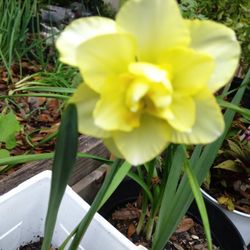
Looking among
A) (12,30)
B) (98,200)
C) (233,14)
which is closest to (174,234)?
(98,200)

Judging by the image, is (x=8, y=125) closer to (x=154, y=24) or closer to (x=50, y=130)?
(x=50, y=130)

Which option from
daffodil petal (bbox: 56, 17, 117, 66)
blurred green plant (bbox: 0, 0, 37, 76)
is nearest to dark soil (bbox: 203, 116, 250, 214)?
blurred green plant (bbox: 0, 0, 37, 76)

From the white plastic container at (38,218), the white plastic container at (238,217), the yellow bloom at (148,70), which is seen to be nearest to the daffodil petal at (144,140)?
the yellow bloom at (148,70)

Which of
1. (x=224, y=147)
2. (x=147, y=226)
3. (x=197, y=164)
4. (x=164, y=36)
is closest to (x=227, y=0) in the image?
(x=224, y=147)

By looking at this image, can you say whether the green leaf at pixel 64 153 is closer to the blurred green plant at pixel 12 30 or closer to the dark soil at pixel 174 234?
the dark soil at pixel 174 234

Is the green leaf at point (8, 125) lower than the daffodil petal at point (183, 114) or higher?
lower

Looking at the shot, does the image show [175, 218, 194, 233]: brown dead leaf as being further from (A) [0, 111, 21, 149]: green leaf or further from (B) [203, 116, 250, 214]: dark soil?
(A) [0, 111, 21, 149]: green leaf
